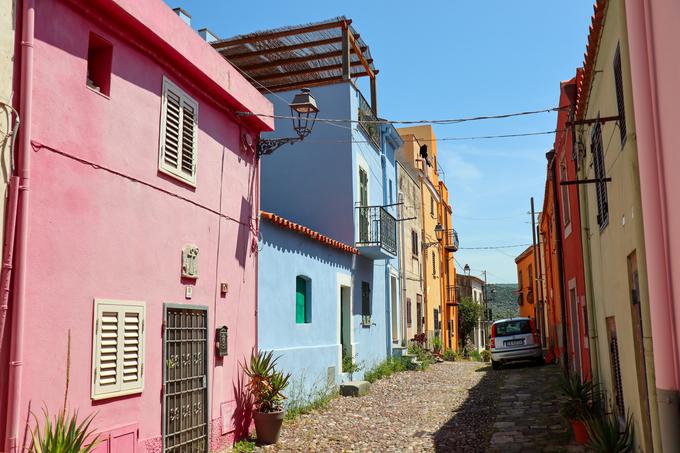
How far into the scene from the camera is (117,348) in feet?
21.3

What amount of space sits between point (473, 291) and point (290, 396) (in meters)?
39.3

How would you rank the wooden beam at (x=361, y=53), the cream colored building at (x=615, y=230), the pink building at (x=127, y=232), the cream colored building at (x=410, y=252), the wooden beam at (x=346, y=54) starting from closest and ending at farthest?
1. the cream colored building at (x=615, y=230)
2. the pink building at (x=127, y=232)
3. the wooden beam at (x=346, y=54)
4. the wooden beam at (x=361, y=53)
5. the cream colored building at (x=410, y=252)

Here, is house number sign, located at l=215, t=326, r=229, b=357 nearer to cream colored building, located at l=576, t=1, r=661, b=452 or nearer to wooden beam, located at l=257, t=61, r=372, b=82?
cream colored building, located at l=576, t=1, r=661, b=452

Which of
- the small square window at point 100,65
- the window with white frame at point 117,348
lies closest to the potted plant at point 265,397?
the window with white frame at point 117,348

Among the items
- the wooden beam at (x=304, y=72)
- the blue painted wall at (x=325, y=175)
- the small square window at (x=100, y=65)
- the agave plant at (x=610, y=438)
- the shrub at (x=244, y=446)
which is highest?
the wooden beam at (x=304, y=72)

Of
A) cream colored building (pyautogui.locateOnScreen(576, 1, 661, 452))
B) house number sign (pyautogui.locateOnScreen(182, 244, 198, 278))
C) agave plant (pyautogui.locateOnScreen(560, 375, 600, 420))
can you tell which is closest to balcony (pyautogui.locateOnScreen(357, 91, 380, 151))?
cream colored building (pyautogui.locateOnScreen(576, 1, 661, 452))

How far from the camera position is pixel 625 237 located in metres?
6.27

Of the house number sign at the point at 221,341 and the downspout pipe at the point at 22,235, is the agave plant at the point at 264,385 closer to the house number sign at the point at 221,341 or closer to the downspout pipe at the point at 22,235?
the house number sign at the point at 221,341

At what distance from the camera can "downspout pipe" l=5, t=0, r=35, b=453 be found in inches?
196

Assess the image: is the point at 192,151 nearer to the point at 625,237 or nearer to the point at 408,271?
the point at 625,237

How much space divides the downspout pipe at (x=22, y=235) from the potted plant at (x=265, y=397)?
4.45 meters

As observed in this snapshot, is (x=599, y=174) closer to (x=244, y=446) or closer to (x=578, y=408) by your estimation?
(x=578, y=408)

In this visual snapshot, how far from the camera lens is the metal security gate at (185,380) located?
7.43 meters

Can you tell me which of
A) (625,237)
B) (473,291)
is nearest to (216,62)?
(625,237)
